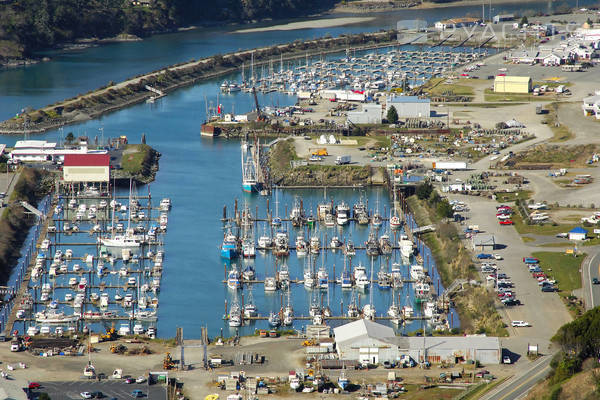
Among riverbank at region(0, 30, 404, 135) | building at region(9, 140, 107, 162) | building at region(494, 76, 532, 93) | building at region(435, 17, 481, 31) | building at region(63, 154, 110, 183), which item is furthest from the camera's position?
building at region(435, 17, 481, 31)

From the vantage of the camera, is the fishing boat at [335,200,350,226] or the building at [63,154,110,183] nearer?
the fishing boat at [335,200,350,226]

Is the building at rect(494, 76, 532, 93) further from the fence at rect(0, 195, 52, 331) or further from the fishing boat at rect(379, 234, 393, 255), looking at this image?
the fence at rect(0, 195, 52, 331)

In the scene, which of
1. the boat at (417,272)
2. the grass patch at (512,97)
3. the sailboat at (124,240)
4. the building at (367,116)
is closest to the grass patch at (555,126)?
→ the grass patch at (512,97)

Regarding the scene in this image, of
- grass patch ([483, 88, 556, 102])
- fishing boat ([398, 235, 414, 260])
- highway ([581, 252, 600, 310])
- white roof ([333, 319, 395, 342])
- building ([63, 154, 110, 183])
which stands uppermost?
grass patch ([483, 88, 556, 102])

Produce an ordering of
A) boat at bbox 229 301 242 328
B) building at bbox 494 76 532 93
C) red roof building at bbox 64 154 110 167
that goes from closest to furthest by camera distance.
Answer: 1. boat at bbox 229 301 242 328
2. red roof building at bbox 64 154 110 167
3. building at bbox 494 76 532 93

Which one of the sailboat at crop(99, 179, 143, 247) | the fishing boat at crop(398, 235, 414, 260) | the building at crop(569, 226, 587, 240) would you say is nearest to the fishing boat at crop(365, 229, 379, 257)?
the fishing boat at crop(398, 235, 414, 260)

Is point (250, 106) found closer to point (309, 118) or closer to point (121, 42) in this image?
point (309, 118)
